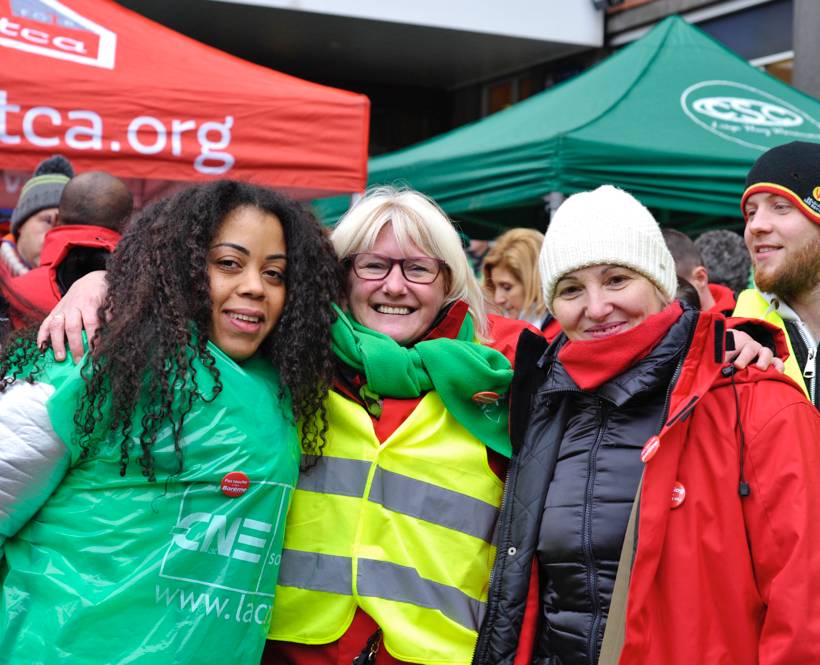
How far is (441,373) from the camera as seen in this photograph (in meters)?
2.33

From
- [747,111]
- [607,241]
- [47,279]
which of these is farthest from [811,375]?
[747,111]

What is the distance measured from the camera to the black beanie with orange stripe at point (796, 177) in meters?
2.58

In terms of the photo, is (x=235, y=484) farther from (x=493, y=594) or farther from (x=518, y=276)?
(x=518, y=276)

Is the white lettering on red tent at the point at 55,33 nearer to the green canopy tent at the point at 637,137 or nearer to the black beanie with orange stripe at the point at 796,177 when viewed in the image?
the green canopy tent at the point at 637,137

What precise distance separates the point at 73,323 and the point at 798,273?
6.14 feet

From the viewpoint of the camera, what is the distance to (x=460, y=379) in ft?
7.59

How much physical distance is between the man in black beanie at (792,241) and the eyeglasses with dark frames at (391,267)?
0.92 meters

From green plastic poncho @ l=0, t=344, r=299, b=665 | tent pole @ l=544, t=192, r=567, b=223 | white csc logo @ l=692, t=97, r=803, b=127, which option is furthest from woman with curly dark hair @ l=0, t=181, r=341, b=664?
white csc logo @ l=692, t=97, r=803, b=127

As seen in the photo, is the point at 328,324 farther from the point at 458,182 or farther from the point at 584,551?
the point at 458,182

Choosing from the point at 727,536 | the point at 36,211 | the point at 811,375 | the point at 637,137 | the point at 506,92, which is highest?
the point at 506,92

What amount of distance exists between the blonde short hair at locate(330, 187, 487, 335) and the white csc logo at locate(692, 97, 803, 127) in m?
3.94

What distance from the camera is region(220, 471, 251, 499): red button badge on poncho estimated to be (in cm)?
200

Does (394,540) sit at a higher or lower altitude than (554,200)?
lower

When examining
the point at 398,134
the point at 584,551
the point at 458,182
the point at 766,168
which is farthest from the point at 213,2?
the point at 584,551
